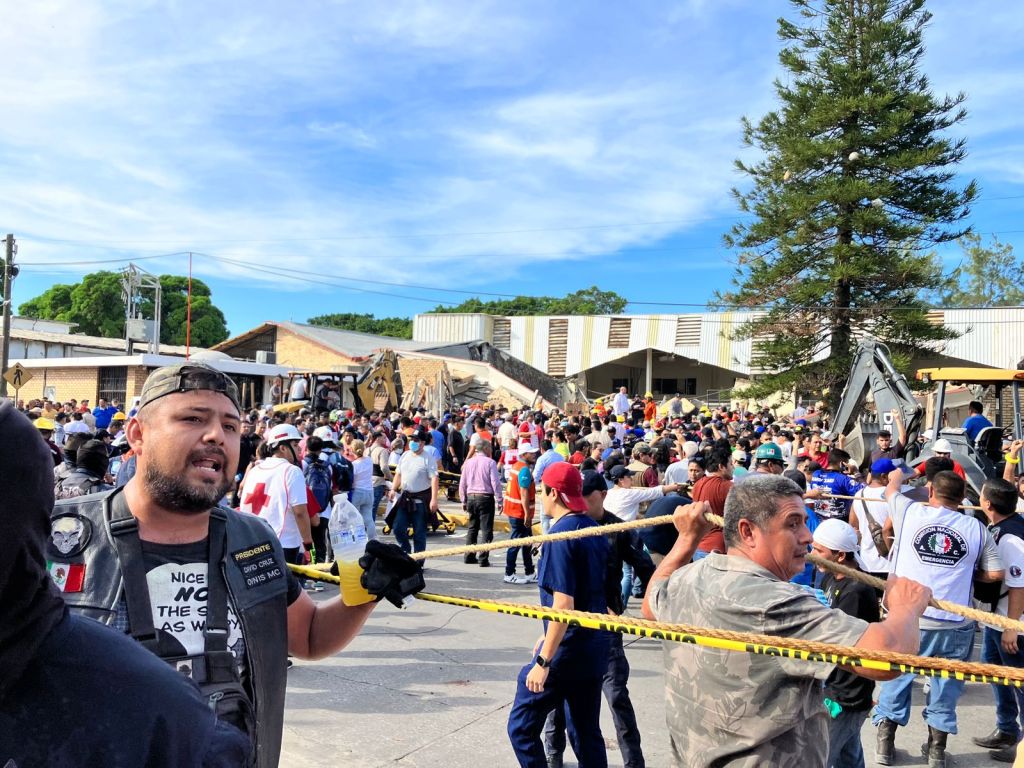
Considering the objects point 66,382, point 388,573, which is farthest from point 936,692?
point 66,382

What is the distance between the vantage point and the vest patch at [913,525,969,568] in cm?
512

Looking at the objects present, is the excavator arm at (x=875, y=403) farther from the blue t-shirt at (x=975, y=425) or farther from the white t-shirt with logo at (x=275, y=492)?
the white t-shirt with logo at (x=275, y=492)

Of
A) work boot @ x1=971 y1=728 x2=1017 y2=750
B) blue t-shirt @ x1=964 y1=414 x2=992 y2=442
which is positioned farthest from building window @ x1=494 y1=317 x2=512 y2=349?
work boot @ x1=971 y1=728 x2=1017 y2=750

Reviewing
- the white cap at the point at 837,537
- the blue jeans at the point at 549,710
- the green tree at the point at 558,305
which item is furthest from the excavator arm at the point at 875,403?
the green tree at the point at 558,305

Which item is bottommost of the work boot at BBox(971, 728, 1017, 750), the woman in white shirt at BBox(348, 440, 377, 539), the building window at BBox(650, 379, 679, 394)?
the work boot at BBox(971, 728, 1017, 750)

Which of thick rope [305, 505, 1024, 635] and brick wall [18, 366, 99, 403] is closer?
thick rope [305, 505, 1024, 635]

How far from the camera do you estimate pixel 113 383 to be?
29922 millimetres

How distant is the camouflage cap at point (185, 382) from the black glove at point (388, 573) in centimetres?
62

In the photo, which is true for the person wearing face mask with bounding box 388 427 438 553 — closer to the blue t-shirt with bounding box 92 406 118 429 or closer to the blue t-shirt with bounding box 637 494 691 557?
the blue t-shirt with bounding box 637 494 691 557

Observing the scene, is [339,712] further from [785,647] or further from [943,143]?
[943,143]

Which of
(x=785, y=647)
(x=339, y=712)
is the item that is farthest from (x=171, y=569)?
(x=339, y=712)

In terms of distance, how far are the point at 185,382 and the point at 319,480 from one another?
22.8ft

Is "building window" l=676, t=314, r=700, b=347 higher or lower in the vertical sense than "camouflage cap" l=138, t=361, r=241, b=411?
higher

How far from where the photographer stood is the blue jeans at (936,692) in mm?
4914
